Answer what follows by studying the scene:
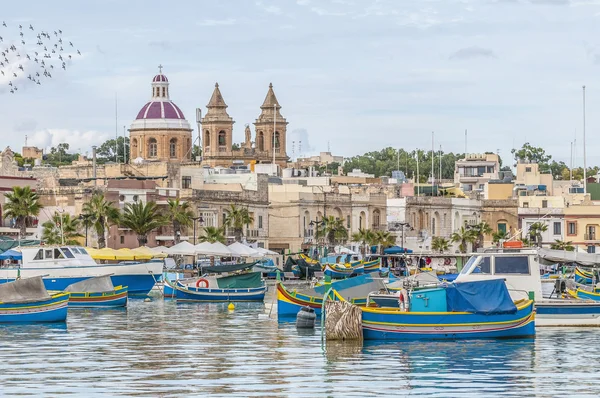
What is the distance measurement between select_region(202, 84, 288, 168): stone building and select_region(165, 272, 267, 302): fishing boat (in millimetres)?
94790

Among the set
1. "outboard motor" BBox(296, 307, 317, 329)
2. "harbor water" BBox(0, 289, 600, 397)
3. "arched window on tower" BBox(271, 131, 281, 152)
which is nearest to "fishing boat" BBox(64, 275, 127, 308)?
"harbor water" BBox(0, 289, 600, 397)

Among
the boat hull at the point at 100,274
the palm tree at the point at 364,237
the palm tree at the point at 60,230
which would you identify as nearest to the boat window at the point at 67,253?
the boat hull at the point at 100,274

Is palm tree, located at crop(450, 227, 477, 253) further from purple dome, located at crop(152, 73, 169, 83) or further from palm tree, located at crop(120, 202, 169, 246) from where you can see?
palm tree, located at crop(120, 202, 169, 246)

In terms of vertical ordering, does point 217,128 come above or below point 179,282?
above

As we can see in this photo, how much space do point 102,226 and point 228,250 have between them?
8.33 metres

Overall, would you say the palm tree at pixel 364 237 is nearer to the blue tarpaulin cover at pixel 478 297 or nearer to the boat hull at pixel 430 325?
the boat hull at pixel 430 325

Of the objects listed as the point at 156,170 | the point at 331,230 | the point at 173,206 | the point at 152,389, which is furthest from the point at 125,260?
the point at 152,389

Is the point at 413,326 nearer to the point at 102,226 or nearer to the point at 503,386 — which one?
the point at 503,386

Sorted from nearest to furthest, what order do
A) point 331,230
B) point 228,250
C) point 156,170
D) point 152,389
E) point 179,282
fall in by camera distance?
1. point 152,389
2. point 179,282
3. point 228,250
4. point 156,170
5. point 331,230

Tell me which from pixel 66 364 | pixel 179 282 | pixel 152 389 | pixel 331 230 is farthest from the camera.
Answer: pixel 331 230

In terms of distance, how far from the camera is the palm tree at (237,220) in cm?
10812

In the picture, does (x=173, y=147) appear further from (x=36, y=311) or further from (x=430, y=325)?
(x=430, y=325)

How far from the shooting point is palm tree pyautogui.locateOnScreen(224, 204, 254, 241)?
10812 cm

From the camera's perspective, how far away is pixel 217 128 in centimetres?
16938
